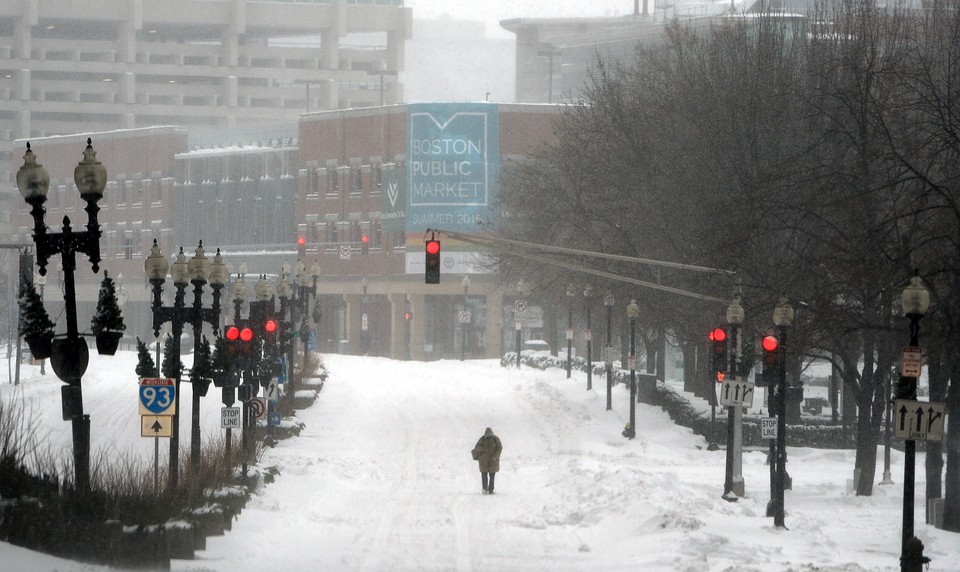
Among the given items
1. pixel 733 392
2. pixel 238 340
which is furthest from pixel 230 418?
pixel 733 392

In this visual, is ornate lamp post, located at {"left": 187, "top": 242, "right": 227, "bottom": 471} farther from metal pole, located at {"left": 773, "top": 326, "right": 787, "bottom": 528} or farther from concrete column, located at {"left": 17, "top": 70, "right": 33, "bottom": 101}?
concrete column, located at {"left": 17, "top": 70, "right": 33, "bottom": 101}

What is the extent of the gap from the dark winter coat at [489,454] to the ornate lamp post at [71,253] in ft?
44.0

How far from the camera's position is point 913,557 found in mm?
18828

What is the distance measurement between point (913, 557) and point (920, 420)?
7.00 ft

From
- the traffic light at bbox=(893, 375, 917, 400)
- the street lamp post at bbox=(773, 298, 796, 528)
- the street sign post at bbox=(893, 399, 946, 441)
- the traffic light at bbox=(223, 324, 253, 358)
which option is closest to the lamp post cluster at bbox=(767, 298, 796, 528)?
the street lamp post at bbox=(773, 298, 796, 528)

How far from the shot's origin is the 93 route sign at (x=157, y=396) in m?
24.2

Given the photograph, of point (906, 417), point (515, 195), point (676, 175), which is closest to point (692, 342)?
point (676, 175)

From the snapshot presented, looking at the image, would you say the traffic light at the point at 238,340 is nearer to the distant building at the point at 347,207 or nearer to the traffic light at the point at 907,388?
the traffic light at the point at 907,388

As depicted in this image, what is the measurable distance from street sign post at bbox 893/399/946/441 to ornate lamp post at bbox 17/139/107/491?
11.5m

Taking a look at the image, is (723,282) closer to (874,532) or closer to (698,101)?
(698,101)

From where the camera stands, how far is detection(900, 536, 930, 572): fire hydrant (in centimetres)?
1878

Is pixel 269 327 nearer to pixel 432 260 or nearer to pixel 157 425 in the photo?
pixel 432 260

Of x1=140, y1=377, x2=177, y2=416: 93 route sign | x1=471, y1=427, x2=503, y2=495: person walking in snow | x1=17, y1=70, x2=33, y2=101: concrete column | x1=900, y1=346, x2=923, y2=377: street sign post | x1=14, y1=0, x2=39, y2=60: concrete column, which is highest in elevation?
x1=14, y1=0, x2=39, y2=60: concrete column

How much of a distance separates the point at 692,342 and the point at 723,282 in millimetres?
7474
